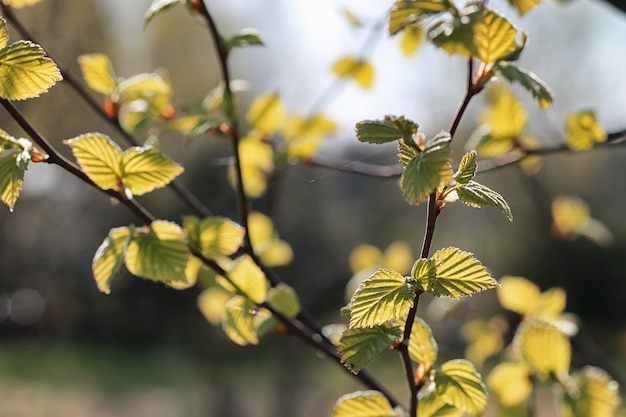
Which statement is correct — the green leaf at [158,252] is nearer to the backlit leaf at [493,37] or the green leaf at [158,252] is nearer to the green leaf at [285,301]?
the green leaf at [285,301]

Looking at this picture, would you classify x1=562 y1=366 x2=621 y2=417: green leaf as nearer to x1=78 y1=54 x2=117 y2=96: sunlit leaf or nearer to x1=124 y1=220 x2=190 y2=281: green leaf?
x1=124 y1=220 x2=190 y2=281: green leaf

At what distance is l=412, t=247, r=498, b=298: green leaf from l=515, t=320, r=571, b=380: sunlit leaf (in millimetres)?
280

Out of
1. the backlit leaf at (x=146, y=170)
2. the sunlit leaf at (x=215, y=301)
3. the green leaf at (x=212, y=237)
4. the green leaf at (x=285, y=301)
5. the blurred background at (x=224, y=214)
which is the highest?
the backlit leaf at (x=146, y=170)

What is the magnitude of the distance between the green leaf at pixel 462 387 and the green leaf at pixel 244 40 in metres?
0.31

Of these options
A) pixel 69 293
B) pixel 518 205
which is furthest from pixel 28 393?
pixel 518 205

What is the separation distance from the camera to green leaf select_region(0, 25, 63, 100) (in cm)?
36

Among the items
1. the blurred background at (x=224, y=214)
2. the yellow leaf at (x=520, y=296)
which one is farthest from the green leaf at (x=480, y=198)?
the blurred background at (x=224, y=214)

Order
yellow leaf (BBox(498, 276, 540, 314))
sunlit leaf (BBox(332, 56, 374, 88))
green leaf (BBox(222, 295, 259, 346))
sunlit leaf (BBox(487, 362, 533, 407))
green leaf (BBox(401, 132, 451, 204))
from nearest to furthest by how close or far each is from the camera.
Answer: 1. green leaf (BBox(401, 132, 451, 204))
2. green leaf (BBox(222, 295, 259, 346))
3. sunlit leaf (BBox(487, 362, 533, 407))
4. yellow leaf (BBox(498, 276, 540, 314))
5. sunlit leaf (BBox(332, 56, 374, 88))

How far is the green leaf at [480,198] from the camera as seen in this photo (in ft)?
1.05

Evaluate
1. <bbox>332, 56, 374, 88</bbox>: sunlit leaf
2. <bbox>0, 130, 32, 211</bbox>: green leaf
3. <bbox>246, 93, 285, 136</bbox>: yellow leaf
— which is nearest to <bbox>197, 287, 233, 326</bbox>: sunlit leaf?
<bbox>246, 93, 285, 136</bbox>: yellow leaf

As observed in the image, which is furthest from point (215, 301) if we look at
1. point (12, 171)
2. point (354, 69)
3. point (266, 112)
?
point (12, 171)

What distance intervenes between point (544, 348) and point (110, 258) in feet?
1.33

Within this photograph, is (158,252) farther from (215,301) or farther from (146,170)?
(215,301)

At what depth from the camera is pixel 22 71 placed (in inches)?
14.3
